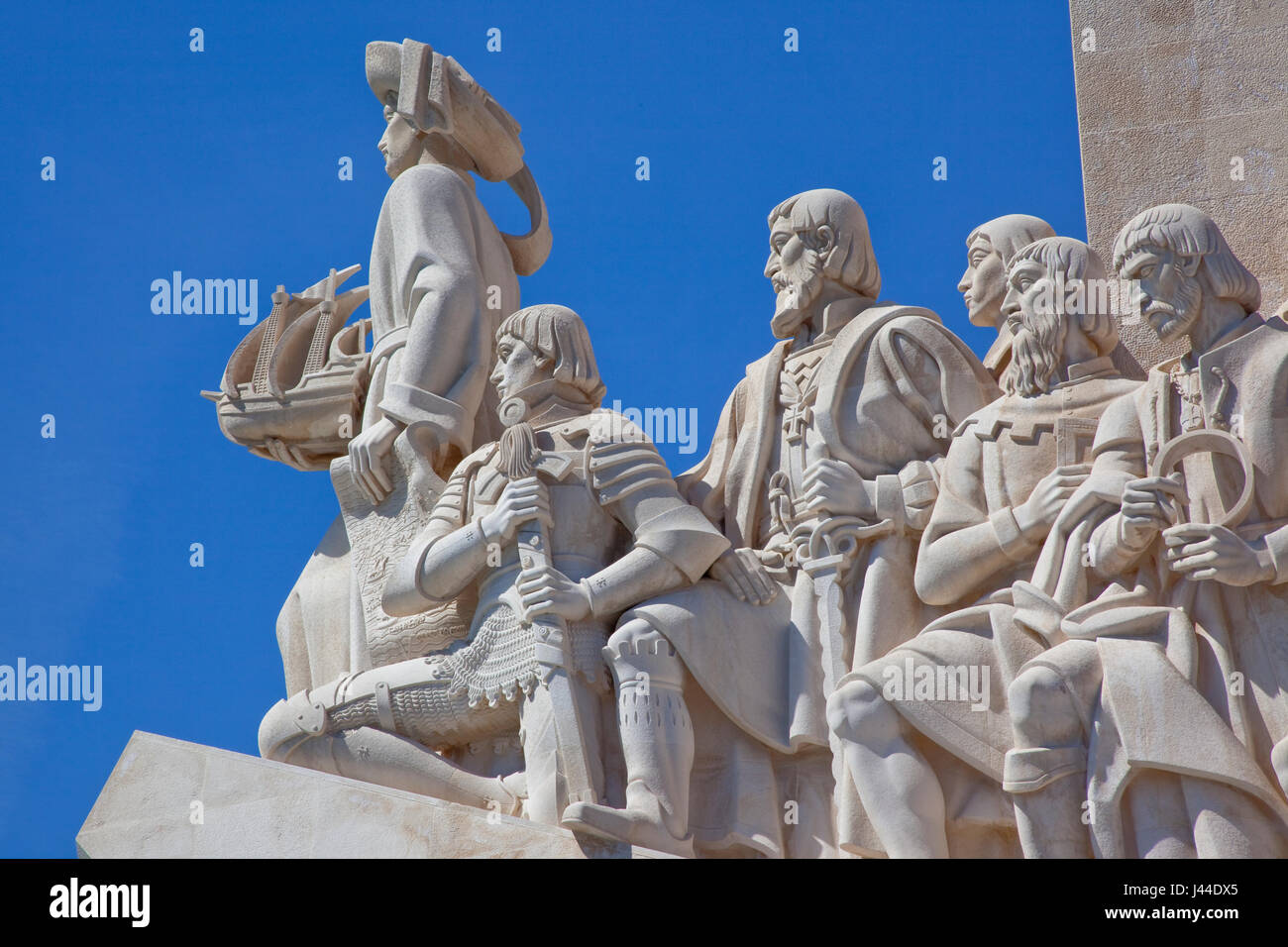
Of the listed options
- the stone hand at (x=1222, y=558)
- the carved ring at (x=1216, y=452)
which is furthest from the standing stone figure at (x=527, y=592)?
the stone hand at (x=1222, y=558)

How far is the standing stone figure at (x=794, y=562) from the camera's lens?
9.27 metres

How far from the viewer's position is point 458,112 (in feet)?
36.7

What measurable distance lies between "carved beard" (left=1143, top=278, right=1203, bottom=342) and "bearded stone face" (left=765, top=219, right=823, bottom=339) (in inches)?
60.2

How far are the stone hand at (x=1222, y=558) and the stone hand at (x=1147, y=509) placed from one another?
4.4 inches

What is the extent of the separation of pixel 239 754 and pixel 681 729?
66.8 inches

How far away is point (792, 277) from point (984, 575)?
1.57m

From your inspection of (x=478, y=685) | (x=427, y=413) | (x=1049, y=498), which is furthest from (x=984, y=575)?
(x=427, y=413)

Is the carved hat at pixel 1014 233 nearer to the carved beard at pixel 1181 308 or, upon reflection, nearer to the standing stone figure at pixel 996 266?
the standing stone figure at pixel 996 266

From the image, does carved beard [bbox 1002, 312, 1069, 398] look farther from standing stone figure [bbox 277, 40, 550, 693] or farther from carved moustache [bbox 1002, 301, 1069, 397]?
standing stone figure [bbox 277, 40, 550, 693]

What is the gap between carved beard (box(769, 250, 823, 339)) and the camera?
10000mm

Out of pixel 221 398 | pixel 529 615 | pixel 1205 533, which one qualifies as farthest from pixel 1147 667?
pixel 221 398

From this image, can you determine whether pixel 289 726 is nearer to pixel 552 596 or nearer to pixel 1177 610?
pixel 552 596

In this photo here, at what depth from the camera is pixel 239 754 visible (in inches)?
374
